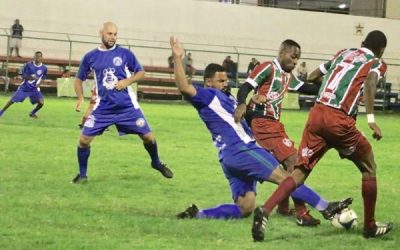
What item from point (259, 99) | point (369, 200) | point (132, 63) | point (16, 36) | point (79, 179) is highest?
point (16, 36)

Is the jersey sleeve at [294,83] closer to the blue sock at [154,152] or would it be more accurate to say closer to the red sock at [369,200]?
the red sock at [369,200]

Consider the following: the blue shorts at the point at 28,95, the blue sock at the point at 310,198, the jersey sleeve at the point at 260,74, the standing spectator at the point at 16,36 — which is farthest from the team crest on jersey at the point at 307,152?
the standing spectator at the point at 16,36

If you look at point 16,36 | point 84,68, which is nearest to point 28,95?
point 84,68

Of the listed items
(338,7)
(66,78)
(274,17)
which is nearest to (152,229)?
(66,78)

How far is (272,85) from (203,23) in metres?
31.6

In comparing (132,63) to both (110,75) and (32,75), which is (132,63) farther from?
(32,75)

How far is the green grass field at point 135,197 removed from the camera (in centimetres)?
671

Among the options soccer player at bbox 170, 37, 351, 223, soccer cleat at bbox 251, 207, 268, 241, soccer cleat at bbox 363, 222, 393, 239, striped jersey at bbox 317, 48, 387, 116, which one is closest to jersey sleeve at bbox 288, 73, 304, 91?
soccer player at bbox 170, 37, 351, 223

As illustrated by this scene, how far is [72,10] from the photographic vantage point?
37156 millimetres

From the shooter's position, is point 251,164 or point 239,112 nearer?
point 239,112

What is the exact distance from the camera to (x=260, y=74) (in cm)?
796

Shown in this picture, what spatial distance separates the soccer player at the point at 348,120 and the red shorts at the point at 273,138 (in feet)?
3.67

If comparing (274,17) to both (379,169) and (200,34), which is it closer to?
(200,34)

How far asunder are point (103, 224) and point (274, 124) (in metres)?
2.36
